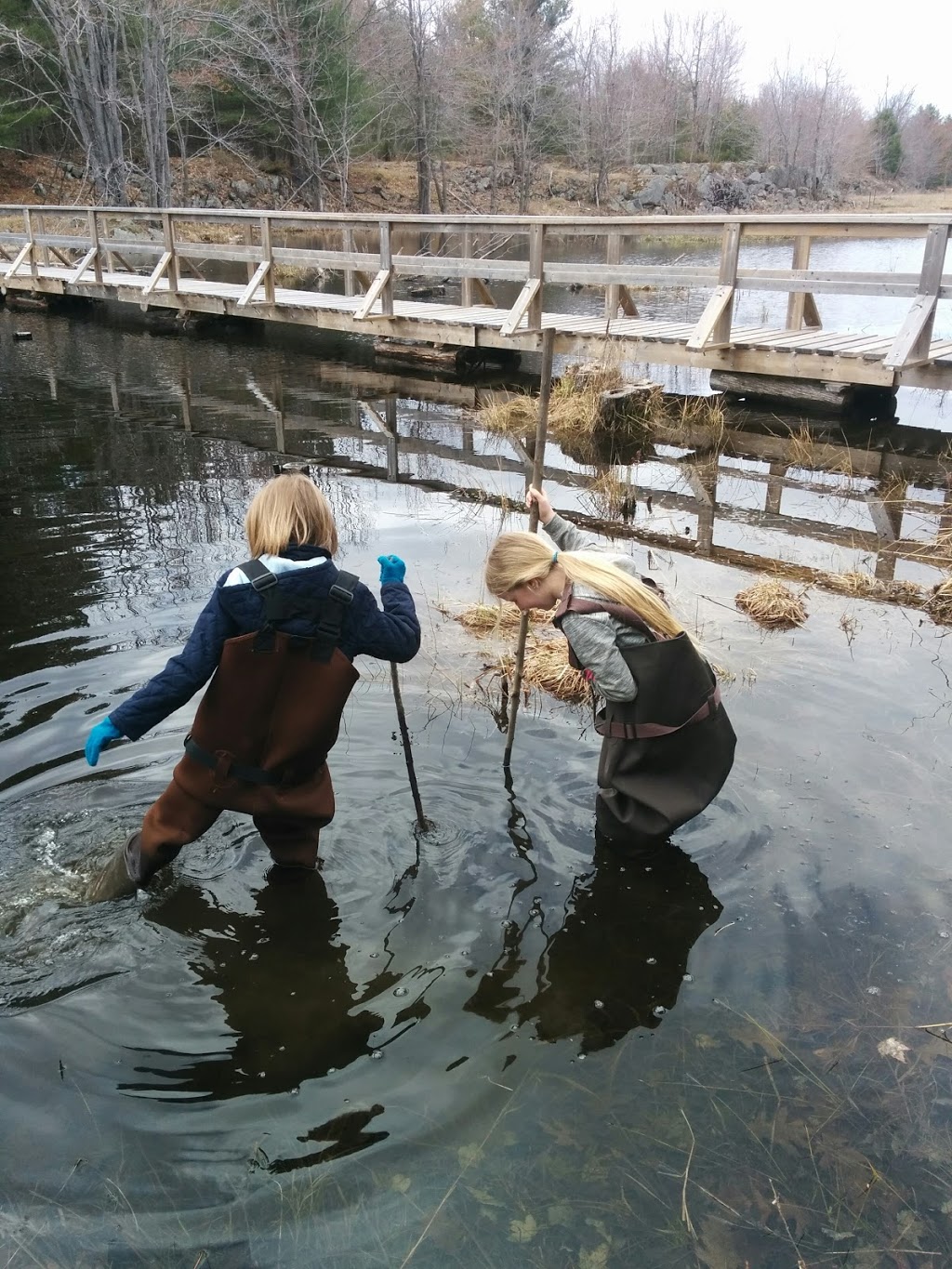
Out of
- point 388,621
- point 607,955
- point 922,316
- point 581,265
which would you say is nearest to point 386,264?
point 581,265

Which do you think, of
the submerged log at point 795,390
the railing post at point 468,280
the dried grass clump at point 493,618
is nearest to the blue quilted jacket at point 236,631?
the dried grass clump at point 493,618

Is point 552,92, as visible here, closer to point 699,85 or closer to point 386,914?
point 699,85

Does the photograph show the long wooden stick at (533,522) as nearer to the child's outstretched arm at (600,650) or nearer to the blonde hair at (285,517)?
the child's outstretched arm at (600,650)

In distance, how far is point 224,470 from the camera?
9016 mm

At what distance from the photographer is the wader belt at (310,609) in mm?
2746

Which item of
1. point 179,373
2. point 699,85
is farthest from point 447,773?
point 699,85

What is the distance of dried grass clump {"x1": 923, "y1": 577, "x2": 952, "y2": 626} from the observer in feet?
19.1

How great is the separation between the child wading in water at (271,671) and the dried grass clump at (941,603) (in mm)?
4009

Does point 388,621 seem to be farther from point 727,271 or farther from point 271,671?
point 727,271

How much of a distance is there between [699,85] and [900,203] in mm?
14929

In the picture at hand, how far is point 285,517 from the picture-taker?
2.82 metres

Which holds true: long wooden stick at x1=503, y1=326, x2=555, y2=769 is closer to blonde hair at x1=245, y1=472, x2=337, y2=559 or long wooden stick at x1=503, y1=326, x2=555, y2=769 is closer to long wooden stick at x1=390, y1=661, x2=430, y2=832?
long wooden stick at x1=390, y1=661, x2=430, y2=832

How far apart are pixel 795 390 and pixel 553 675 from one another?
707 centimetres

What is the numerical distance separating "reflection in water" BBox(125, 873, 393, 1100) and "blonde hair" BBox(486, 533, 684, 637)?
132cm
